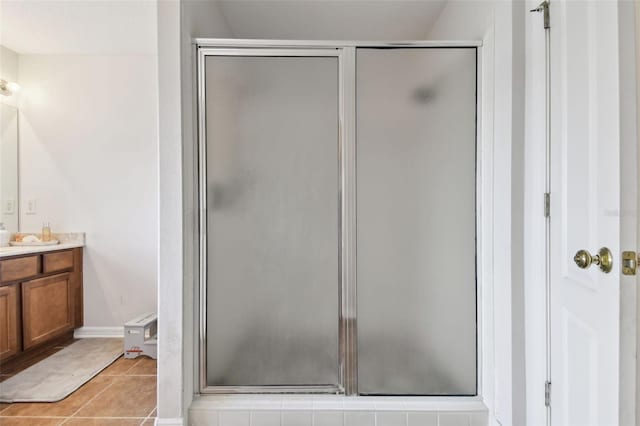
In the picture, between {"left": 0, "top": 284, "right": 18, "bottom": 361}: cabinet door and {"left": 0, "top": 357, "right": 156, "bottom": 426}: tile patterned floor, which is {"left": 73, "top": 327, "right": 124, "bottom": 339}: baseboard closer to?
{"left": 0, "top": 284, "right": 18, "bottom": 361}: cabinet door

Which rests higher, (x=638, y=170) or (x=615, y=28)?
(x=615, y=28)

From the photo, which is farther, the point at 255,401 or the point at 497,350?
the point at 255,401

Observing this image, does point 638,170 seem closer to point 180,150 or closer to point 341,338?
point 341,338

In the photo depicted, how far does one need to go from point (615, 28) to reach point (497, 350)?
4.50 ft

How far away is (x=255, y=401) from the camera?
188cm

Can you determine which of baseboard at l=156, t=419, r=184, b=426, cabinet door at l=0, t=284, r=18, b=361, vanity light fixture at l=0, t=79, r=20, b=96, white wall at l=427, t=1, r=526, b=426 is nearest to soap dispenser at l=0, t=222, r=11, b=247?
cabinet door at l=0, t=284, r=18, b=361

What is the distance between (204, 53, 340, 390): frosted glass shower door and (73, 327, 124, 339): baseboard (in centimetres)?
185

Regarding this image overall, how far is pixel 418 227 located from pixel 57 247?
2.92 meters

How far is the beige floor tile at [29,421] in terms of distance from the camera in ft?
6.33

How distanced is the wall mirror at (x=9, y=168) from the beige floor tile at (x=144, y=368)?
1763 mm

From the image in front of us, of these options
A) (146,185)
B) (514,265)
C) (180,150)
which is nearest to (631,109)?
(514,265)

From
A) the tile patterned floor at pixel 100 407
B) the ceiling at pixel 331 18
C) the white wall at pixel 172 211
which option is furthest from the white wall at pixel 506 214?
the tile patterned floor at pixel 100 407

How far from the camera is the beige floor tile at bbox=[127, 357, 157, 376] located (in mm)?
2523

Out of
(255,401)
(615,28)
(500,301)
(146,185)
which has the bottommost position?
(255,401)
